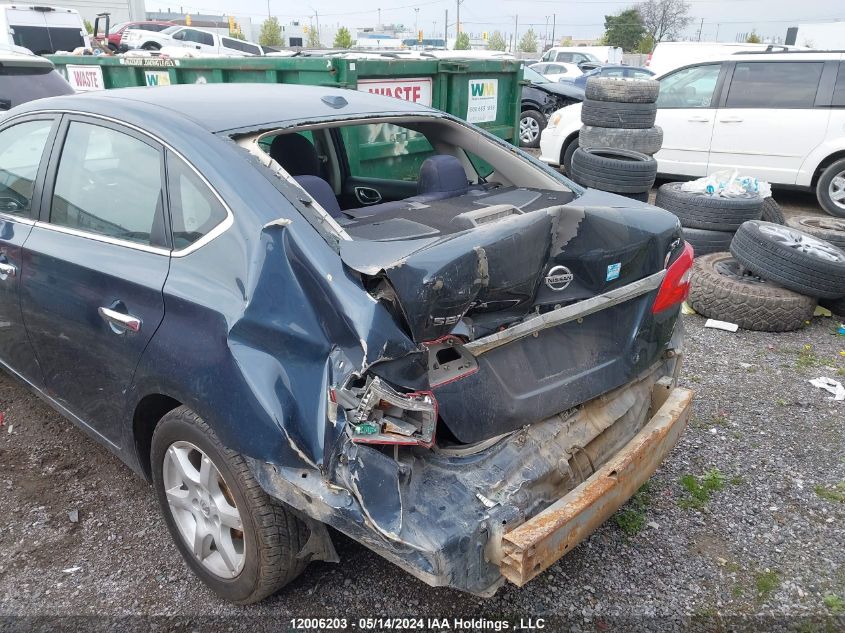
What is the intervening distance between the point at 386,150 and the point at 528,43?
75872 millimetres

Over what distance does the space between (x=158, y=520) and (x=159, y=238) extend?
52.3 inches

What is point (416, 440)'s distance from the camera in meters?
1.96

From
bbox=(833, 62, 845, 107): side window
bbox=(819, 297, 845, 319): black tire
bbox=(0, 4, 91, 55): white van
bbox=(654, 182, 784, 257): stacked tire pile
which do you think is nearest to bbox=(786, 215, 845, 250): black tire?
bbox=(654, 182, 784, 257): stacked tire pile

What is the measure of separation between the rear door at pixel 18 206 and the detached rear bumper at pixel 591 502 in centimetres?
237

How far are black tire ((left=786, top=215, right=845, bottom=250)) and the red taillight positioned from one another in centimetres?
359

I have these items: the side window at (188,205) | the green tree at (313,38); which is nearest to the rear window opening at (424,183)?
the side window at (188,205)

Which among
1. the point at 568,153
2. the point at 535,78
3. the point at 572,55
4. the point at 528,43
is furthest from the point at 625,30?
the point at 568,153

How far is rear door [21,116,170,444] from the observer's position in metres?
2.35

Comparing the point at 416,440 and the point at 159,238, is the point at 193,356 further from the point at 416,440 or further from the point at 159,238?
the point at 416,440

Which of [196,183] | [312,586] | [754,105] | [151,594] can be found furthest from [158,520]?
[754,105]

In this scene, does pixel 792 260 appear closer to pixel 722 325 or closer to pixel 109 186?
pixel 722 325

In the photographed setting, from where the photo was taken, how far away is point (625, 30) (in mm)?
57688

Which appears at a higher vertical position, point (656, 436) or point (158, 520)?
point (656, 436)

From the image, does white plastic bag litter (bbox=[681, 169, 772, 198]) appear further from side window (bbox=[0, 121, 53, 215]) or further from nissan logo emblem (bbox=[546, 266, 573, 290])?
side window (bbox=[0, 121, 53, 215])
